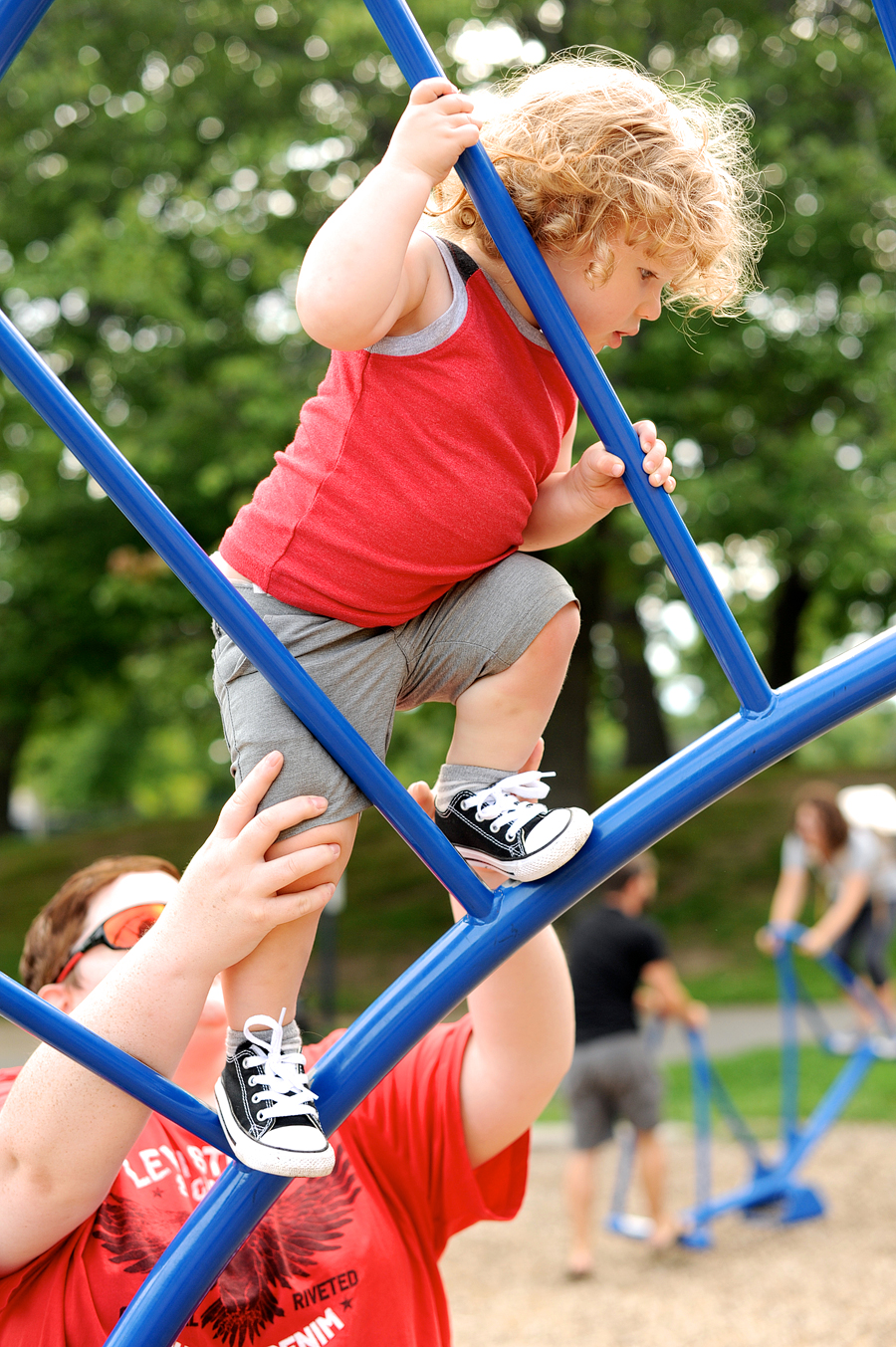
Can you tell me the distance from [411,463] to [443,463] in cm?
3

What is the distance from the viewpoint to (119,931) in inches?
66.3

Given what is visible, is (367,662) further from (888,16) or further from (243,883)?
(888,16)

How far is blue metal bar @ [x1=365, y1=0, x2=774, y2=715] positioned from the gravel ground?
13.6ft

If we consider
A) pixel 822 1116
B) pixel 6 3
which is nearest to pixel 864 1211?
pixel 822 1116

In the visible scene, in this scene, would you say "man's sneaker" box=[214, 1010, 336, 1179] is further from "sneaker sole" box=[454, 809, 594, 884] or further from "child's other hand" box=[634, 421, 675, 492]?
"child's other hand" box=[634, 421, 675, 492]

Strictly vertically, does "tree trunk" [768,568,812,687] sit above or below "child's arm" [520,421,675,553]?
below

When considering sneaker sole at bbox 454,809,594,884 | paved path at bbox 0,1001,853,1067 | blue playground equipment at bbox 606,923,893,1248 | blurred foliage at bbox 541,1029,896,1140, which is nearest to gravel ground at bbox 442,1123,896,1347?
blue playground equipment at bbox 606,923,893,1248

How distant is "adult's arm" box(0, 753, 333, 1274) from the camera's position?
1190 millimetres

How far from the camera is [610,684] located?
59.5ft

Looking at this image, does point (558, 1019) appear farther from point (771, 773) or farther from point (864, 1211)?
point (771, 773)

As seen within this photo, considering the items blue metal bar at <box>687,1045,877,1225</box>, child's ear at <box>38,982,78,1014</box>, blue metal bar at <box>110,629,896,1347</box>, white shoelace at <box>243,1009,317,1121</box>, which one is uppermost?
white shoelace at <box>243,1009,317,1121</box>

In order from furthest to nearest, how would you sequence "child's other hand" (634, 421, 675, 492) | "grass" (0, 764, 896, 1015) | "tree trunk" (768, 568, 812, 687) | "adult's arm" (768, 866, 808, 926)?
1. "tree trunk" (768, 568, 812, 687)
2. "grass" (0, 764, 896, 1015)
3. "adult's arm" (768, 866, 808, 926)
4. "child's other hand" (634, 421, 675, 492)

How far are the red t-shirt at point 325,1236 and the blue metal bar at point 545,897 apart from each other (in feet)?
0.70

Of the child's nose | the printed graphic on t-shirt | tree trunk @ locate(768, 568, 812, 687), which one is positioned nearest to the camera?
the child's nose
